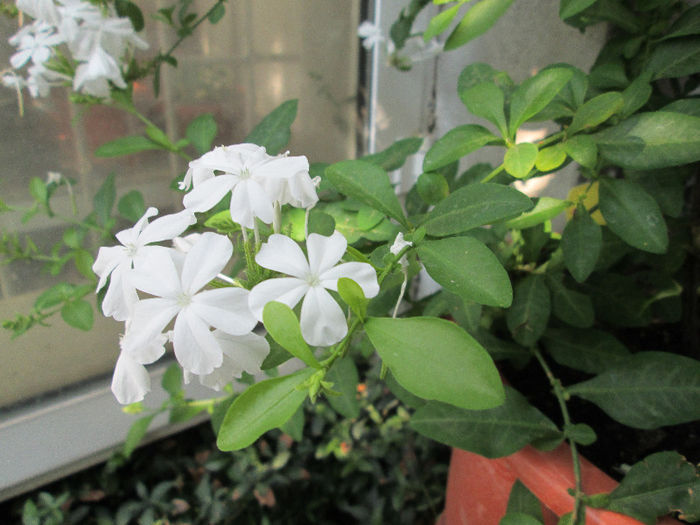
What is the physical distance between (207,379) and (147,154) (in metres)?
0.62

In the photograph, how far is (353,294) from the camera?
1.02 ft

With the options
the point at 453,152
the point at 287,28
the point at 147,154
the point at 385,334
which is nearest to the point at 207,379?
the point at 385,334

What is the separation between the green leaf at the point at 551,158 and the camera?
0.46 metres

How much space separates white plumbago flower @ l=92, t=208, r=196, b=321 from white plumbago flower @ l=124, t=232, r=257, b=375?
0.01 meters

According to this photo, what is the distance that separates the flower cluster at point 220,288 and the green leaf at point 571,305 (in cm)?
36

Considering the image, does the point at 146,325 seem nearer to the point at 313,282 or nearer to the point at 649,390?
the point at 313,282

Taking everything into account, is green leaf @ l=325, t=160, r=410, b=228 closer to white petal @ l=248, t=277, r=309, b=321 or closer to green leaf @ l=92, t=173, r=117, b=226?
white petal @ l=248, t=277, r=309, b=321

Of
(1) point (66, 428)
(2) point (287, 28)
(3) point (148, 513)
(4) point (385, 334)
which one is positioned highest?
(2) point (287, 28)

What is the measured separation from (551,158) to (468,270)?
0.19 metres

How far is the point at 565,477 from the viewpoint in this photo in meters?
0.51

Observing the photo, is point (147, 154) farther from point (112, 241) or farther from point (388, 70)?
point (388, 70)

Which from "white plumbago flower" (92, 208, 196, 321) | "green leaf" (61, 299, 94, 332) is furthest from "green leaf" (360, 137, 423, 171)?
"green leaf" (61, 299, 94, 332)

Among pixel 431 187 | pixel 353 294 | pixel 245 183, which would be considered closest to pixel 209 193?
pixel 245 183

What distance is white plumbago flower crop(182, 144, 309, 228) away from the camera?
1.10 feet
